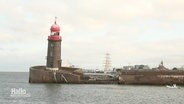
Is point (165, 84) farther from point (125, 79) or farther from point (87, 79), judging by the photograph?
point (87, 79)

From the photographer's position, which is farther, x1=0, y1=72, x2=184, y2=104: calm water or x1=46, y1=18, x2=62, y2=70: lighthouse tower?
x1=46, y1=18, x2=62, y2=70: lighthouse tower

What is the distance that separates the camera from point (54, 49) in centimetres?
9256

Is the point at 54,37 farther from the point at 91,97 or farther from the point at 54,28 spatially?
the point at 91,97

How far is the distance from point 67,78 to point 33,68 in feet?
24.4

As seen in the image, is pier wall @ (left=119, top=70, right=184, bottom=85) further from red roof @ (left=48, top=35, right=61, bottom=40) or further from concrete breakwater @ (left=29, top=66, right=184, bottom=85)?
red roof @ (left=48, top=35, right=61, bottom=40)

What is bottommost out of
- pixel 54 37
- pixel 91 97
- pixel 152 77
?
pixel 91 97

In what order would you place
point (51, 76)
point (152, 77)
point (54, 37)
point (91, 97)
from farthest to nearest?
point (152, 77) < point (54, 37) < point (51, 76) < point (91, 97)

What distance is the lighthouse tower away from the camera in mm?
92562

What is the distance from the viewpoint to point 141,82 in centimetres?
9494

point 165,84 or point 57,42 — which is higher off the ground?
point 57,42

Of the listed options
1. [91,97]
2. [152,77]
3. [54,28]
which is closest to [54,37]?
[54,28]

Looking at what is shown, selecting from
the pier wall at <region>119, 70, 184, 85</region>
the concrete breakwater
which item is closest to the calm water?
the concrete breakwater

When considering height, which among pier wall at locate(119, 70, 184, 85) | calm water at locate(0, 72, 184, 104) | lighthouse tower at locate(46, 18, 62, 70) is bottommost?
calm water at locate(0, 72, 184, 104)

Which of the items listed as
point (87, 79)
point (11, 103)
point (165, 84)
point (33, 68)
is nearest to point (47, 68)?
point (33, 68)
